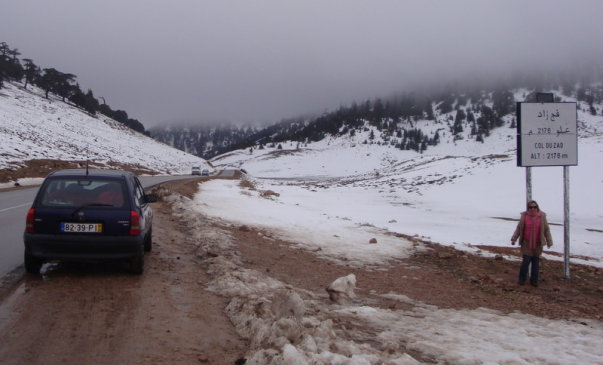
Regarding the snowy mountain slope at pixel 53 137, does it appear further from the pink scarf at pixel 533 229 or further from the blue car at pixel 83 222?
the pink scarf at pixel 533 229

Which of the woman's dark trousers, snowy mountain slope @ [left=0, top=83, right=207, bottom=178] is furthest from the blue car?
snowy mountain slope @ [left=0, top=83, right=207, bottom=178]

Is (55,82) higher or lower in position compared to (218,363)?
higher

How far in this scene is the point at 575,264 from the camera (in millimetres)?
12906

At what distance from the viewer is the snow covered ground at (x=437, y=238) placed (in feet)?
17.7

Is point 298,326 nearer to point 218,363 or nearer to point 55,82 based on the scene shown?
point 218,363

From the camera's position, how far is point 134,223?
7637 mm

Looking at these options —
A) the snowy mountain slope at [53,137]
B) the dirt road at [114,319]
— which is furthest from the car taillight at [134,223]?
the snowy mountain slope at [53,137]

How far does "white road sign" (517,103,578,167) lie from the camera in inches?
425

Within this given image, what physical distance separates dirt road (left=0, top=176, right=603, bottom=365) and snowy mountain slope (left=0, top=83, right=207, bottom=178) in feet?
103

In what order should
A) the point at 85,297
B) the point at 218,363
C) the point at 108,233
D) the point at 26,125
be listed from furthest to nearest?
the point at 26,125, the point at 108,233, the point at 85,297, the point at 218,363

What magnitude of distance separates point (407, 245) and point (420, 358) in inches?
356

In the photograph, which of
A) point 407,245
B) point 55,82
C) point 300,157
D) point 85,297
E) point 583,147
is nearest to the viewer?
point 85,297

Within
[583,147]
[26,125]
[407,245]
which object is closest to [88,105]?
[26,125]

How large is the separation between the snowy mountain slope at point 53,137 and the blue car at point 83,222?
3206 centimetres
